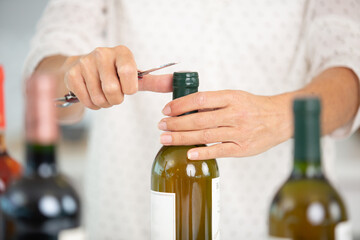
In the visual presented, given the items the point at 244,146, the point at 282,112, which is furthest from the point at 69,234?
the point at 282,112

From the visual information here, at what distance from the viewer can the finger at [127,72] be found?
76 cm

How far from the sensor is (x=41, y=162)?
56 cm

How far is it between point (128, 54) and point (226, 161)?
2.13 ft

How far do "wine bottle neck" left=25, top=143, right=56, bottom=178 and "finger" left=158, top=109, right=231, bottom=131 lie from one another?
249 mm

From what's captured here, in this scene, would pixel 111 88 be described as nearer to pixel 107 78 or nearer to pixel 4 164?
pixel 107 78

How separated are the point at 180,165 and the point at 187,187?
0.12 feet

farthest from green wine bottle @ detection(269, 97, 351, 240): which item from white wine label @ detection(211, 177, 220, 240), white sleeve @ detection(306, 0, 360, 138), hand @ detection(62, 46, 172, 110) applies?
white sleeve @ detection(306, 0, 360, 138)

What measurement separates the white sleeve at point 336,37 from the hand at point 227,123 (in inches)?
10.3

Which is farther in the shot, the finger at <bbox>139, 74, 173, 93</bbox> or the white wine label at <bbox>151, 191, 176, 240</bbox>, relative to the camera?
the finger at <bbox>139, 74, 173, 93</bbox>

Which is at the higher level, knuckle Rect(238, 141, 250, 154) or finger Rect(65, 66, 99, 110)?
finger Rect(65, 66, 99, 110)

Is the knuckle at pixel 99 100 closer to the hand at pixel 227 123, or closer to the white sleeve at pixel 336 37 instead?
the hand at pixel 227 123

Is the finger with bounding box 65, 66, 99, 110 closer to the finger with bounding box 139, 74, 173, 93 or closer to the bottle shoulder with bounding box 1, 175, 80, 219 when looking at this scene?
the finger with bounding box 139, 74, 173, 93

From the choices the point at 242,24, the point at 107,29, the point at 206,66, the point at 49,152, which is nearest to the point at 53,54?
the point at 107,29

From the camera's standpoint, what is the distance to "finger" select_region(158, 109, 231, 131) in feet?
2.50
